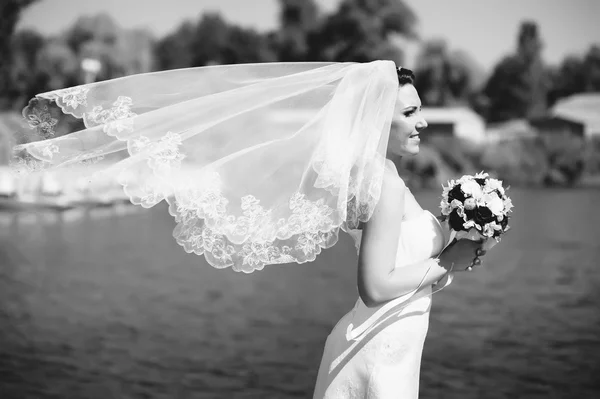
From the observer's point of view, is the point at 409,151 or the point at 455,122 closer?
the point at 409,151

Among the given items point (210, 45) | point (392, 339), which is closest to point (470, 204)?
point (392, 339)

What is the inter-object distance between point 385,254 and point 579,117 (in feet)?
240

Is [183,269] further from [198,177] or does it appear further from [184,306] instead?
[198,177]

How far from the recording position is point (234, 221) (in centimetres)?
308

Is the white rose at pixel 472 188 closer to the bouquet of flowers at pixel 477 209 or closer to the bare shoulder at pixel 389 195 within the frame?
the bouquet of flowers at pixel 477 209

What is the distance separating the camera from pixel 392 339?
9.39 ft

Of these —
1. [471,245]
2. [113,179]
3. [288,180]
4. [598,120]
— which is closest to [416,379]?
[471,245]

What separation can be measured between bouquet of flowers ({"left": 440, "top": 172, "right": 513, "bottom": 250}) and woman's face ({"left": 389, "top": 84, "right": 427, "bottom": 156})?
25 cm

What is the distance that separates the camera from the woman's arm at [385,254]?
2.64m

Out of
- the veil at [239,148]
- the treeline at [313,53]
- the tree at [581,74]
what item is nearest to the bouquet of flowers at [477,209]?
the veil at [239,148]

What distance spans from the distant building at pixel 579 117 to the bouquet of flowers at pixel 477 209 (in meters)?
67.7

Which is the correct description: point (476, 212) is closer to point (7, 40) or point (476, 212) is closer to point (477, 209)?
point (477, 209)

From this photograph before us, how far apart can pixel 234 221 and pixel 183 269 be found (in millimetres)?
10916

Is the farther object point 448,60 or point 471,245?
point 448,60
